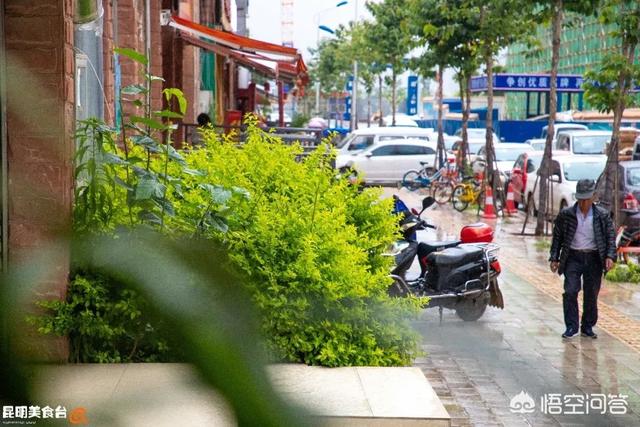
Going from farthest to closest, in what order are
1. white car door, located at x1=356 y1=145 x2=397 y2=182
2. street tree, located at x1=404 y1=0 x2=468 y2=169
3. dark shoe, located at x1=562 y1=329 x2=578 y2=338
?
white car door, located at x1=356 y1=145 x2=397 y2=182
street tree, located at x1=404 y1=0 x2=468 y2=169
dark shoe, located at x1=562 y1=329 x2=578 y2=338

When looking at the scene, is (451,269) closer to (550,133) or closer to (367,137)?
(550,133)

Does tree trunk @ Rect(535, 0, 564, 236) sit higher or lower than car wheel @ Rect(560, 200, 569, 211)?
higher

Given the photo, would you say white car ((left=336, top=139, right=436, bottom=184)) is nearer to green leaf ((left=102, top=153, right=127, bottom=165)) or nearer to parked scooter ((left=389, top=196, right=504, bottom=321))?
parked scooter ((left=389, top=196, right=504, bottom=321))

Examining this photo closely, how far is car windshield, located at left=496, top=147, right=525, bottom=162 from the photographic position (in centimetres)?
2988

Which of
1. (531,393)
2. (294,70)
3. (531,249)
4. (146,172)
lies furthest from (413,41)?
(531,393)

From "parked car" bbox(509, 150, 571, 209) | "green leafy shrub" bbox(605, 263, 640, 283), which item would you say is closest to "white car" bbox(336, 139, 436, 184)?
"parked car" bbox(509, 150, 571, 209)

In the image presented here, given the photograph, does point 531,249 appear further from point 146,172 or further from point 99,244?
point 99,244

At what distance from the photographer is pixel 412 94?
67.8 m

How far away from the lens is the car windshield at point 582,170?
67.0 feet

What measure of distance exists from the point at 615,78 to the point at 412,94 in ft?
175

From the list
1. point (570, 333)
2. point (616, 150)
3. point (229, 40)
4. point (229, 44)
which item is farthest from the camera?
point (229, 44)

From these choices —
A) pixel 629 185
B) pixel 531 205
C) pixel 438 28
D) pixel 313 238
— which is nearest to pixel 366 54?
pixel 438 28

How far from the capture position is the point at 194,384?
17.3 inches


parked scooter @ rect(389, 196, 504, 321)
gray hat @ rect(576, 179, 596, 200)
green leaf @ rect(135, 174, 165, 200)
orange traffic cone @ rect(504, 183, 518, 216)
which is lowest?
orange traffic cone @ rect(504, 183, 518, 216)
